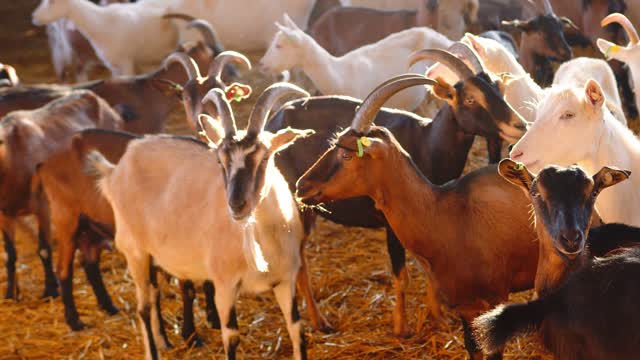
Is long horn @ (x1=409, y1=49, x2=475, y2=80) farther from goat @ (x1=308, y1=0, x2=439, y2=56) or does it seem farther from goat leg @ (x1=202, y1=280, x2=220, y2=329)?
goat @ (x1=308, y1=0, x2=439, y2=56)

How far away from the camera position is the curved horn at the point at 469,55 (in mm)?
5348

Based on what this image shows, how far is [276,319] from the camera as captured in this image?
5.82m

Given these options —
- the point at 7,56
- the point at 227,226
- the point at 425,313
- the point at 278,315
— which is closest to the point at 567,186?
Answer: the point at 227,226

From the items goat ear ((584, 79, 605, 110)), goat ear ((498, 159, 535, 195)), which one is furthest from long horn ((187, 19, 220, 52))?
goat ear ((498, 159, 535, 195))

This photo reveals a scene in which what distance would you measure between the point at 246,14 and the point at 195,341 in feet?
19.3

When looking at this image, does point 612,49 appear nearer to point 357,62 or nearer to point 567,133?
point 567,133

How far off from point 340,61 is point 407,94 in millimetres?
649

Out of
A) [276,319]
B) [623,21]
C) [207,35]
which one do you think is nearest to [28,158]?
[276,319]

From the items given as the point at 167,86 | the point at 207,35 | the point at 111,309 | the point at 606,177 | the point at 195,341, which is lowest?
the point at 111,309

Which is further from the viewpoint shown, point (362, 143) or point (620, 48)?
point (620, 48)

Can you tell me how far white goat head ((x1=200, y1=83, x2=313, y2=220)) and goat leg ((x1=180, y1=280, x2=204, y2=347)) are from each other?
1337 millimetres

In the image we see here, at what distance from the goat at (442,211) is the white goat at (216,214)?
0.28 metres

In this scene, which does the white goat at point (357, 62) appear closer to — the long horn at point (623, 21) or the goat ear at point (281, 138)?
the long horn at point (623, 21)

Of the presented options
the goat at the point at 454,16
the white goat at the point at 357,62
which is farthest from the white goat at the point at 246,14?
the white goat at the point at 357,62
